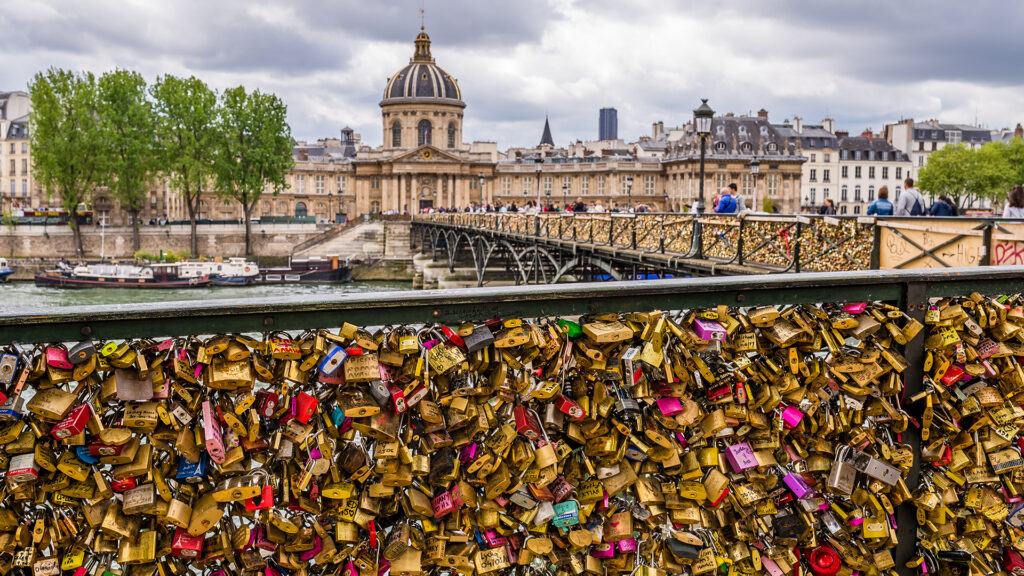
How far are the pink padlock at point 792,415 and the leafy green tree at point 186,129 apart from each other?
49.0 metres

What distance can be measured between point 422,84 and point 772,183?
3820 centimetres

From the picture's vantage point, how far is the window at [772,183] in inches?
3125

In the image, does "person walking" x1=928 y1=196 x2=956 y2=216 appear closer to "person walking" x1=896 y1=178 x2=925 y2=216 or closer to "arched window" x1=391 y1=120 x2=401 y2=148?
"person walking" x1=896 y1=178 x2=925 y2=216

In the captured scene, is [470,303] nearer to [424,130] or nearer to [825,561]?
[825,561]

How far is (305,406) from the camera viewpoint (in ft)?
6.88

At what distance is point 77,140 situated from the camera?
4431 centimetres

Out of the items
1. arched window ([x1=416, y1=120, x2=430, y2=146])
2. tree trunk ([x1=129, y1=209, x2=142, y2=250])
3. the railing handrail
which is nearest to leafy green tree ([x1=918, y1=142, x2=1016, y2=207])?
arched window ([x1=416, y1=120, x2=430, y2=146])

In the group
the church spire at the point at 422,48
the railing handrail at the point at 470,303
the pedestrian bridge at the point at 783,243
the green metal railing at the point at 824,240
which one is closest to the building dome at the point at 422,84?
the church spire at the point at 422,48

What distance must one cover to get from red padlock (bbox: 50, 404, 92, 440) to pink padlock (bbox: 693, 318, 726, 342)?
1593 mm

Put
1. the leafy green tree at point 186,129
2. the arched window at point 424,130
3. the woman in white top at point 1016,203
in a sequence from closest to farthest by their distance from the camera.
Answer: the woman in white top at point 1016,203 → the leafy green tree at point 186,129 → the arched window at point 424,130

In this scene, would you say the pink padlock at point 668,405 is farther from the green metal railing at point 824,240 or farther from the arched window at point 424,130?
the arched window at point 424,130

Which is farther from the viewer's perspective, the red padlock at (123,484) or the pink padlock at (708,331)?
the pink padlock at (708,331)

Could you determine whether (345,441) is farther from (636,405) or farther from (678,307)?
(678,307)

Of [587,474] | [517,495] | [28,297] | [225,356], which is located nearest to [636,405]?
[587,474]
